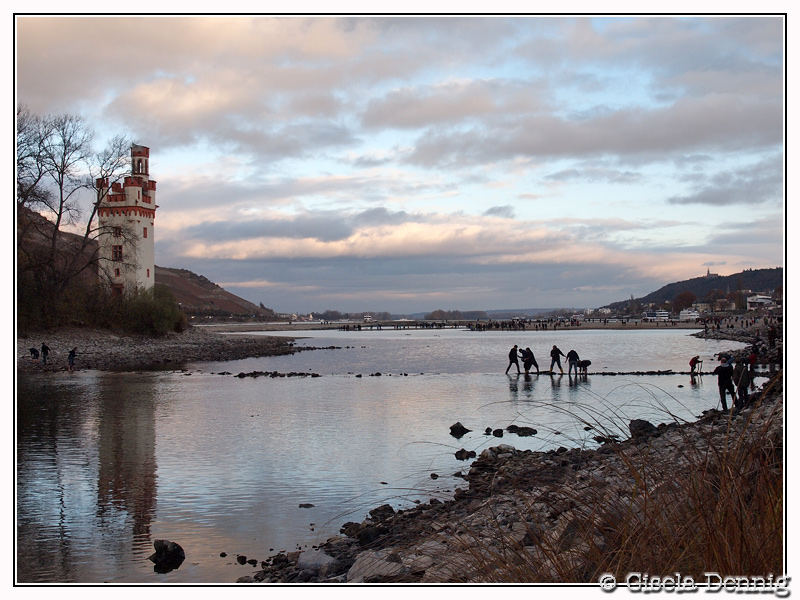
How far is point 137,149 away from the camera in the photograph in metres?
62.9

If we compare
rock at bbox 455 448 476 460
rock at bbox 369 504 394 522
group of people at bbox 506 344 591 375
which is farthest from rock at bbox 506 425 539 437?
group of people at bbox 506 344 591 375

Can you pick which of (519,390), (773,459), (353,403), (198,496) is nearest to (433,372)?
(519,390)

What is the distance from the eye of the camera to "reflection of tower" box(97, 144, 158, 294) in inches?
2312

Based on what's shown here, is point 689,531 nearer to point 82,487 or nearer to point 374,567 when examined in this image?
point 374,567

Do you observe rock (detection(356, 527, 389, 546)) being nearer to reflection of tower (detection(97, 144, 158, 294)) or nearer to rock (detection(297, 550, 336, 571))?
rock (detection(297, 550, 336, 571))

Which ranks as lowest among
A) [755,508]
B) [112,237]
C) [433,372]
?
[433,372]

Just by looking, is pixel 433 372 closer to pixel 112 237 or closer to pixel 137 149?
pixel 112 237

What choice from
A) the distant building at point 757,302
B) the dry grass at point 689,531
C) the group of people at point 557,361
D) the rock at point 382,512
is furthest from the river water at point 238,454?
the distant building at point 757,302

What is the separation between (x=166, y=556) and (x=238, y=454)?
608 centimetres

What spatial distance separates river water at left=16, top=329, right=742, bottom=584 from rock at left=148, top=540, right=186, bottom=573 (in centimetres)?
10

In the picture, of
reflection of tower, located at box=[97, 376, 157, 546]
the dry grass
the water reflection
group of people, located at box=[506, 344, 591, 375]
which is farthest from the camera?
group of people, located at box=[506, 344, 591, 375]

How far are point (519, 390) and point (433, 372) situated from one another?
10.5m

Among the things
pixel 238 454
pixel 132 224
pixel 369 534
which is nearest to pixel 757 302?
pixel 132 224

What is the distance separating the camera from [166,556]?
734 cm
